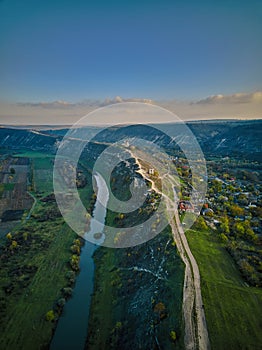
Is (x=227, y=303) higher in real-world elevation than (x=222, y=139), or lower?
lower

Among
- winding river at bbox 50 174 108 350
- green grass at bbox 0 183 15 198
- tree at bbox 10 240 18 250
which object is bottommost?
winding river at bbox 50 174 108 350

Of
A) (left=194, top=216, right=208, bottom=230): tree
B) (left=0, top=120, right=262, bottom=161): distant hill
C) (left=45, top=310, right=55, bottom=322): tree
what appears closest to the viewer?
(left=45, top=310, right=55, bottom=322): tree

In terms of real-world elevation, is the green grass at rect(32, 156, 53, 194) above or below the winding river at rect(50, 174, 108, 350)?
above

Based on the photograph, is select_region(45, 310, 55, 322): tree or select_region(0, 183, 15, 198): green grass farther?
select_region(0, 183, 15, 198): green grass

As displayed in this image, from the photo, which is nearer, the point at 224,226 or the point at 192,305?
the point at 192,305

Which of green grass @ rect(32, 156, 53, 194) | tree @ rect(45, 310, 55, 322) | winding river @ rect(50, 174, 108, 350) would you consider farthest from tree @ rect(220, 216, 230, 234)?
green grass @ rect(32, 156, 53, 194)

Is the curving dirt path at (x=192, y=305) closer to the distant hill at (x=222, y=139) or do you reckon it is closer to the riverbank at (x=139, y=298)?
the riverbank at (x=139, y=298)

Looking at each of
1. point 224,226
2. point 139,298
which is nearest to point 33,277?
point 139,298

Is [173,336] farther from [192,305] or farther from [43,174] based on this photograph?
[43,174]

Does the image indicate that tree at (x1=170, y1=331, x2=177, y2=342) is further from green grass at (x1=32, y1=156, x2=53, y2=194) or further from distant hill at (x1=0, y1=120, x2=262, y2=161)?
distant hill at (x1=0, y1=120, x2=262, y2=161)
